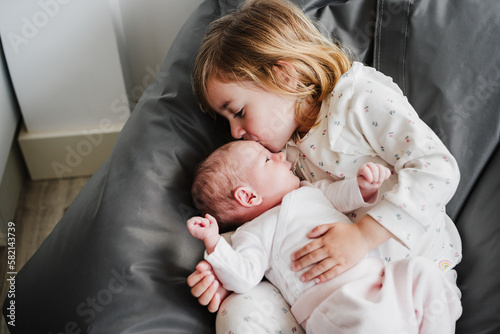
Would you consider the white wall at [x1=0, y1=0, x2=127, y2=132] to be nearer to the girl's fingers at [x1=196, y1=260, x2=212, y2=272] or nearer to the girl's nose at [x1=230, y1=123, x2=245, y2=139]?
the girl's nose at [x1=230, y1=123, x2=245, y2=139]

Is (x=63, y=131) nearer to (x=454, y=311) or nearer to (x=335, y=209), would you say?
(x=335, y=209)

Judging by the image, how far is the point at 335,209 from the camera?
43.7 inches

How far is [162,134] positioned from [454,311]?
738 mm

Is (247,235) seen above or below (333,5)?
below

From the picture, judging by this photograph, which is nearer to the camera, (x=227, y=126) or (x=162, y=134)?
(x=162, y=134)

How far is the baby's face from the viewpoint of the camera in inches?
42.8

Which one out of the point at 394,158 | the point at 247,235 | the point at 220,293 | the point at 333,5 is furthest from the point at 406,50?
the point at 220,293

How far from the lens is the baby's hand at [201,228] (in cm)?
96

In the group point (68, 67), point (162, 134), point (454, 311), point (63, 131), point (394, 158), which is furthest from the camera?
point (63, 131)

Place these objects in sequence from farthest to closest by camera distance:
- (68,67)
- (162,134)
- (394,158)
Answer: (68,67) → (162,134) → (394,158)

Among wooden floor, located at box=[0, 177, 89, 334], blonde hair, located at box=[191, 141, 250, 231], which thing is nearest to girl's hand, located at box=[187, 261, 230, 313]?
blonde hair, located at box=[191, 141, 250, 231]

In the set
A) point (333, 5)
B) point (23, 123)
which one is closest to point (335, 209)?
point (333, 5)

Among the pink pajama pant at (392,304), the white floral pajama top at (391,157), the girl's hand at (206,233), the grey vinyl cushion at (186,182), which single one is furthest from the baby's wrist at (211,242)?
the white floral pajama top at (391,157)

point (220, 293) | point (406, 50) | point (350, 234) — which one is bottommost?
point (220, 293)
